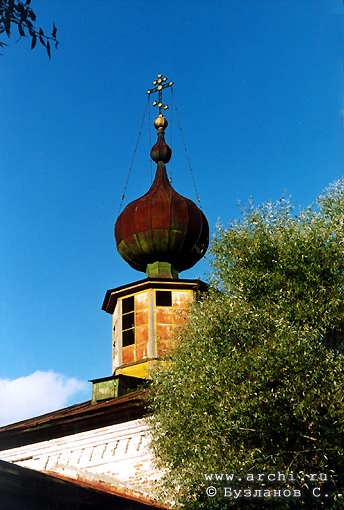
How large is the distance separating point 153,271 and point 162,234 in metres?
1.03

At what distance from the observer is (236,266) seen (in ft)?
45.5

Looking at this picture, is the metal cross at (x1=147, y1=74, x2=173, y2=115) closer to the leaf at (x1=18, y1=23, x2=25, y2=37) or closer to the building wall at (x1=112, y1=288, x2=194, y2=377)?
the building wall at (x1=112, y1=288, x2=194, y2=377)

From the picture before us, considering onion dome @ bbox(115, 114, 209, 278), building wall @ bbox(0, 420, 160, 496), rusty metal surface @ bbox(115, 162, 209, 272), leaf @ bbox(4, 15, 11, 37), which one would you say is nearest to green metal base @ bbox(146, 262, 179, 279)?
onion dome @ bbox(115, 114, 209, 278)

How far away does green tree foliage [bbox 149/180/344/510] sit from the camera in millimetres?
11000

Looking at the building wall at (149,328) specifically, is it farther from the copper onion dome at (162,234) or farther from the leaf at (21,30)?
the leaf at (21,30)

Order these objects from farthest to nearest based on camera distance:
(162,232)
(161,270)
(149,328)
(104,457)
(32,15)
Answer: (161,270) → (162,232) → (149,328) → (104,457) → (32,15)

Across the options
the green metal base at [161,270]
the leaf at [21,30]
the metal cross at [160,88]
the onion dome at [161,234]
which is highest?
the metal cross at [160,88]

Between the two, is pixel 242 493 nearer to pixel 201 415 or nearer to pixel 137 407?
pixel 201 415

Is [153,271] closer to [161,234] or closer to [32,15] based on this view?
[161,234]

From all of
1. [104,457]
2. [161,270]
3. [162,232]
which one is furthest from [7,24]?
[161,270]

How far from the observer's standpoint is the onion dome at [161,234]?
1972cm

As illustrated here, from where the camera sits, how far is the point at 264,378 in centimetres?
1134

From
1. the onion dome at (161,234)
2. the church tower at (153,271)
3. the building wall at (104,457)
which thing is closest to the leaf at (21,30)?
the building wall at (104,457)

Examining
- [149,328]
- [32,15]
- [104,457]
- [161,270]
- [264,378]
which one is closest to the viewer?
[32,15]
